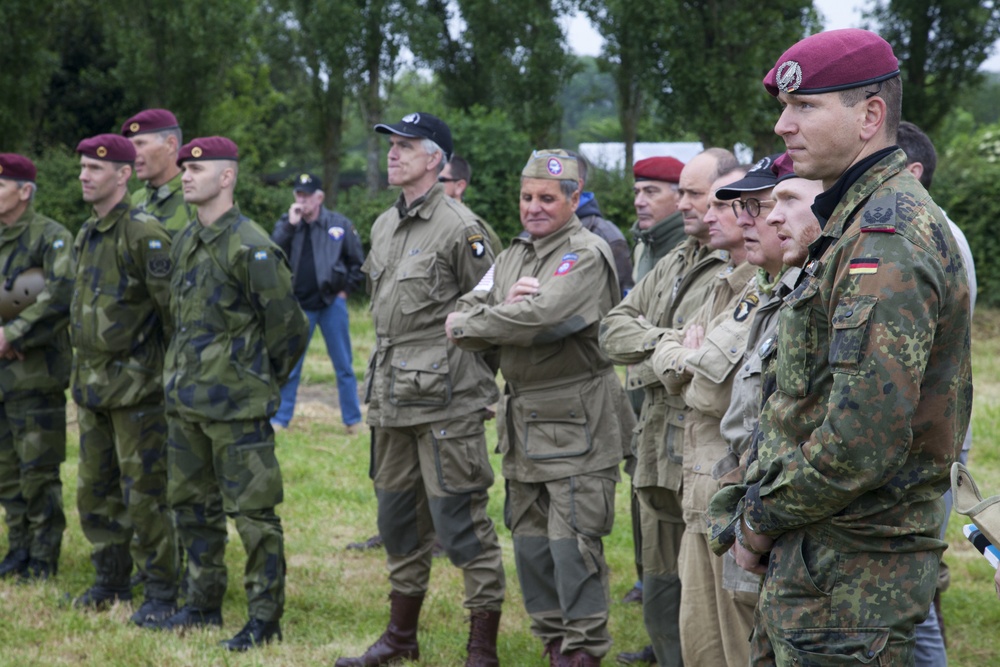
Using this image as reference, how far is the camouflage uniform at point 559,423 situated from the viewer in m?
4.55

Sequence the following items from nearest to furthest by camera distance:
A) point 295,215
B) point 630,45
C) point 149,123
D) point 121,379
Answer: point 121,379, point 149,123, point 295,215, point 630,45

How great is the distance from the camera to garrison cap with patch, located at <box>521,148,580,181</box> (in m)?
4.74

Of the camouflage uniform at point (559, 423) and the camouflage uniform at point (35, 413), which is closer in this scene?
the camouflage uniform at point (559, 423)

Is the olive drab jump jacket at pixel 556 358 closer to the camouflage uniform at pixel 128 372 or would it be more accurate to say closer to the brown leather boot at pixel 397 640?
the brown leather boot at pixel 397 640

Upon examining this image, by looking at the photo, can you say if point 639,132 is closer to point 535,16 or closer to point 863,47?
point 535,16

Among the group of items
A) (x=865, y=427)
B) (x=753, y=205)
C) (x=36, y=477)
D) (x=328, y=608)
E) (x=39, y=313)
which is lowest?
(x=328, y=608)

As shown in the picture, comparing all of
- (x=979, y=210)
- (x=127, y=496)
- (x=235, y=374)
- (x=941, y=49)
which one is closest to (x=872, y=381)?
(x=235, y=374)

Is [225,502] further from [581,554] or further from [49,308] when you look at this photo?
[581,554]

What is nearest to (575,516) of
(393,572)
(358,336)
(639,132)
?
(393,572)

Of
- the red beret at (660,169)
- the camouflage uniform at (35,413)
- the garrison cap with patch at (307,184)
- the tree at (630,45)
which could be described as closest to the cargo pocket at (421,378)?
the red beret at (660,169)

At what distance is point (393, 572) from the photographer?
515 centimetres

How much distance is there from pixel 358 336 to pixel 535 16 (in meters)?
10.7

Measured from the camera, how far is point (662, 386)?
169 inches

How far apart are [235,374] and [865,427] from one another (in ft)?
11.3
